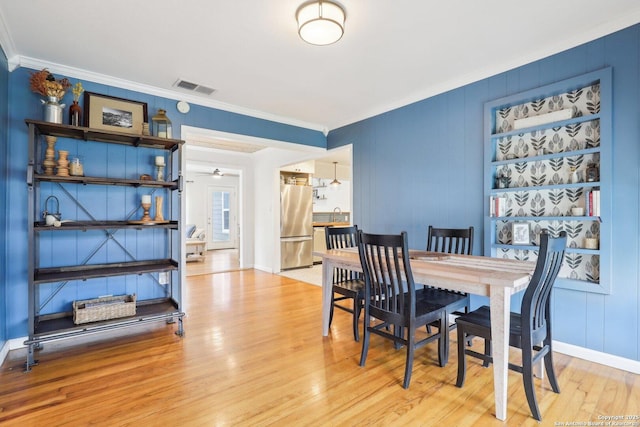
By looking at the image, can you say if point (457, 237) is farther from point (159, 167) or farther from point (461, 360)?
point (159, 167)

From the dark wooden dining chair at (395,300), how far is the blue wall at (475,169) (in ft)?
3.92

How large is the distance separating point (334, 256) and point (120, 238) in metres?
2.25

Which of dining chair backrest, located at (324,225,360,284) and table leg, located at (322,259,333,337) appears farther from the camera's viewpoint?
dining chair backrest, located at (324,225,360,284)

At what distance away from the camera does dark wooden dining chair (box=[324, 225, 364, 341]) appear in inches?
109

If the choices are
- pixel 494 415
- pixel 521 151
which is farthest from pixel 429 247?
pixel 494 415

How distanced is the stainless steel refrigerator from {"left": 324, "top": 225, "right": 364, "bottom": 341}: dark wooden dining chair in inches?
116

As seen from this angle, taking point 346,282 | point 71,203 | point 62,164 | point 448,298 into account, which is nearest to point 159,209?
point 71,203

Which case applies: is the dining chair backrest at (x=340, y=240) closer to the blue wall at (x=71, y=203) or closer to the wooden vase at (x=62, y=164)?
the blue wall at (x=71, y=203)

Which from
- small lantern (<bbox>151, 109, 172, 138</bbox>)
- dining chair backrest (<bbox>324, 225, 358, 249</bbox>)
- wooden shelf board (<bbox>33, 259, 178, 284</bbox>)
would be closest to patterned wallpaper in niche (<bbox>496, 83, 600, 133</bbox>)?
dining chair backrest (<bbox>324, 225, 358, 249</bbox>)

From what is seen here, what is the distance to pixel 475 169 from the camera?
3.18m

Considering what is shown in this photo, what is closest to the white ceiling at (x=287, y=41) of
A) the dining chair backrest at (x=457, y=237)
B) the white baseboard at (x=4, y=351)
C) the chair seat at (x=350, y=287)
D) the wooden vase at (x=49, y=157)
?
the wooden vase at (x=49, y=157)

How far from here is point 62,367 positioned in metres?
2.42

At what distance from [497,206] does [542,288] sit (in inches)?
50.3

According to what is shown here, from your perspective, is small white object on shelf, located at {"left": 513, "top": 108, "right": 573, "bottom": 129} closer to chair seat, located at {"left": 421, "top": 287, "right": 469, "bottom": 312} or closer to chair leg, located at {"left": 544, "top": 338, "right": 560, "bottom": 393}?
chair seat, located at {"left": 421, "top": 287, "right": 469, "bottom": 312}
